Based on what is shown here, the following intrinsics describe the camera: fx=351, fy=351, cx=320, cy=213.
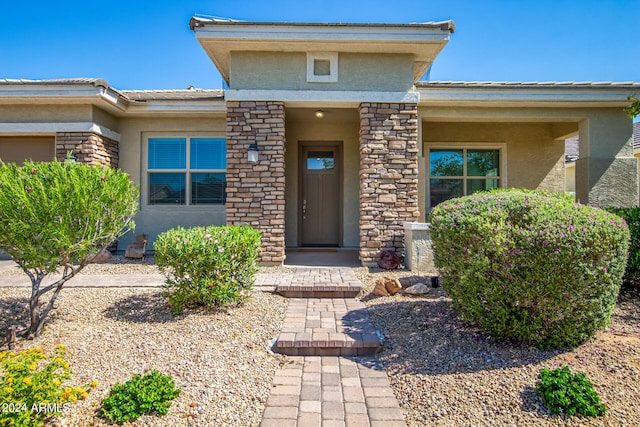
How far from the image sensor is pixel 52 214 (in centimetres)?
326

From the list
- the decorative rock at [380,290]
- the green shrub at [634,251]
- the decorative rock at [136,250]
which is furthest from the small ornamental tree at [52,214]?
the green shrub at [634,251]

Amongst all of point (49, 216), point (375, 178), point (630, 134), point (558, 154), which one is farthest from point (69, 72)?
point (630, 134)

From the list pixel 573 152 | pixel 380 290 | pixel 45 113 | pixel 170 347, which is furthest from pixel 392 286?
pixel 573 152

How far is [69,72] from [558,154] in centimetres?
1212

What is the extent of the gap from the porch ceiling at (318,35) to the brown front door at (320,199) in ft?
9.42

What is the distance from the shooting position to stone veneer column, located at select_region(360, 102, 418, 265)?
6688mm

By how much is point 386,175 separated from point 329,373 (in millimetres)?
4386

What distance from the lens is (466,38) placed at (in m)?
7.13

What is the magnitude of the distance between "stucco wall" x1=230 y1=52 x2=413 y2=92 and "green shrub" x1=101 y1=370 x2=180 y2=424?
557 centimetres

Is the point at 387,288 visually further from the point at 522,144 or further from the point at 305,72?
the point at 522,144

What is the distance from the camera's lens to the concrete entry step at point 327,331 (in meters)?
3.41

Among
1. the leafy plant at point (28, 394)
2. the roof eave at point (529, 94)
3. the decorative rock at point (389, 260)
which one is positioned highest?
the roof eave at point (529, 94)

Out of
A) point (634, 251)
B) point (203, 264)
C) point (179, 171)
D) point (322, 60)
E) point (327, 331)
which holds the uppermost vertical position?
point (322, 60)

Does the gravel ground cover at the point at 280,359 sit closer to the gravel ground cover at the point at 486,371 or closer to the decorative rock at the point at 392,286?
the gravel ground cover at the point at 486,371
